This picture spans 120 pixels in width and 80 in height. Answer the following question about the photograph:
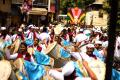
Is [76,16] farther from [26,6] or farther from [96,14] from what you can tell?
[96,14]

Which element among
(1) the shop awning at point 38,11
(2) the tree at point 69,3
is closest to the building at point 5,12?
(1) the shop awning at point 38,11

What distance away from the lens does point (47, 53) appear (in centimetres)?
877

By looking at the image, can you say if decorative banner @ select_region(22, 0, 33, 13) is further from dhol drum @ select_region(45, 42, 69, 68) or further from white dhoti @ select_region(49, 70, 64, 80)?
white dhoti @ select_region(49, 70, 64, 80)

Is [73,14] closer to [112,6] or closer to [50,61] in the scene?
[50,61]

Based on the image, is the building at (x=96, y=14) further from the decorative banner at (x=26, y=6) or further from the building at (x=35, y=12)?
the decorative banner at (x=26, y=6)

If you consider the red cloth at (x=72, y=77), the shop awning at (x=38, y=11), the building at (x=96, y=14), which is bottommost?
the building at (x=96, y=14)

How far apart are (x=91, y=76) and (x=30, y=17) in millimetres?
54063

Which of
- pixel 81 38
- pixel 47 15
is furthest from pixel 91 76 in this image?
pixel 47 15

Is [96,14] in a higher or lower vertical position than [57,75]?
lower

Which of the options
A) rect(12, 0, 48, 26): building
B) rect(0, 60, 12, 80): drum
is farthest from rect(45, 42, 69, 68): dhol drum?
rect(12, 0, 48, 26): building

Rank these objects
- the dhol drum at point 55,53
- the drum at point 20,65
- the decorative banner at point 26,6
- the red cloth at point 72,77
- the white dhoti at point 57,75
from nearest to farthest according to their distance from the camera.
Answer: the white dhoti at point 57,75, the red cloth at point 72,77, the drum at point 20,65, the dhol drum at point 55,53, the decorative banner at point 26,6

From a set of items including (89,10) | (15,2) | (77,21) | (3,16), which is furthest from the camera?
(89,10)

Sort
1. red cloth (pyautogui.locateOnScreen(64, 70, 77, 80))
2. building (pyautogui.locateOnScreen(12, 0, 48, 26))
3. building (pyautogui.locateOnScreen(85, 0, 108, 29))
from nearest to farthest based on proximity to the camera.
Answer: red cloth (pyautogui.locateOnScreen(64, 70, 77, 80)) < building (pyautogui.locateOnScreen(12, 0, 48, 26)) < building (pyautogui.locateOnScreen(85, 0, 108, 29))

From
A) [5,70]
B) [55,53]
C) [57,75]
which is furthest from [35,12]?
[57,75]
